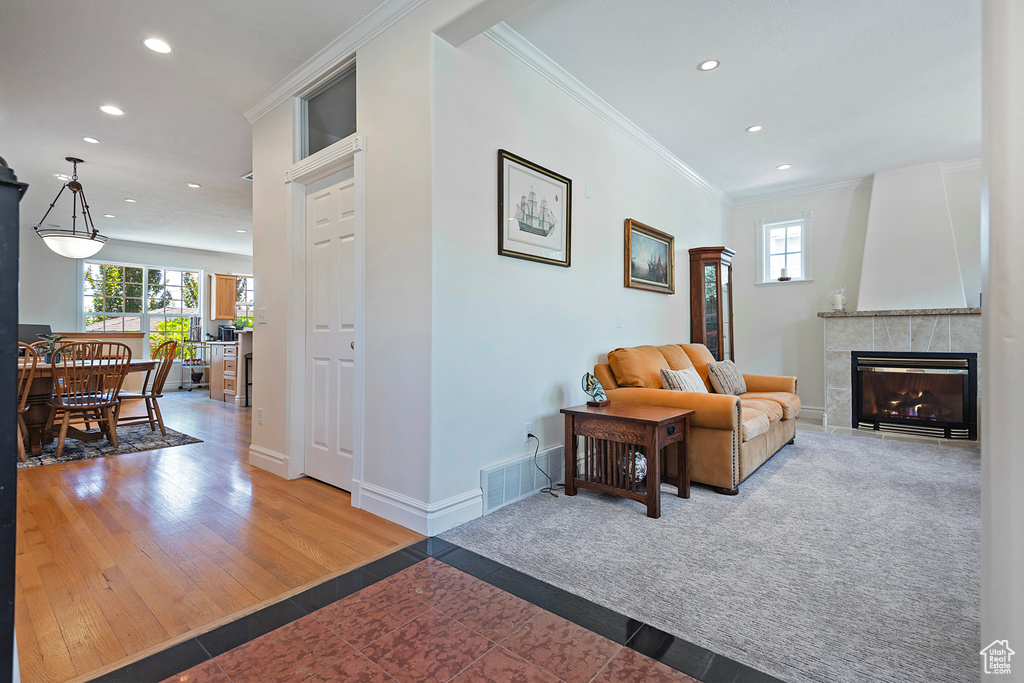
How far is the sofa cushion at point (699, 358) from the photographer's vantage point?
14.6 feet

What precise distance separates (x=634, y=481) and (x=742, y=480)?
886mm

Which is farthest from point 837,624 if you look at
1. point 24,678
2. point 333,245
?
point 333,245

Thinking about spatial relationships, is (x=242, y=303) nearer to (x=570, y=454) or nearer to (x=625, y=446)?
(x=570, y=454)

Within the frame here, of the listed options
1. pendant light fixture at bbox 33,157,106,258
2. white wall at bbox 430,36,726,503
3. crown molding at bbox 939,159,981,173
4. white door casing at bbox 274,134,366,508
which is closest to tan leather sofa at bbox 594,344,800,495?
white wall at bbox 430,36,726,503

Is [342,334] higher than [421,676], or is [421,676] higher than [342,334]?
[342,334]

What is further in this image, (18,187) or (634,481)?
(634,481)

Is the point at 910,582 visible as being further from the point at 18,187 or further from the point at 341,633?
the point at 18,187

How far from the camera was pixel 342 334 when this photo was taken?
9.86ft

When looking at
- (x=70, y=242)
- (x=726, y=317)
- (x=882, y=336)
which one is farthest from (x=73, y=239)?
(x=882, y=336)

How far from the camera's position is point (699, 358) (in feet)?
14.9

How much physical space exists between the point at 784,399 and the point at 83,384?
5.92 metres

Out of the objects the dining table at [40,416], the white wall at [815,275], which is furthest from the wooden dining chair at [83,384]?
the white wall at [815,275]

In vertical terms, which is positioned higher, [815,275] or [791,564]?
[815,275]

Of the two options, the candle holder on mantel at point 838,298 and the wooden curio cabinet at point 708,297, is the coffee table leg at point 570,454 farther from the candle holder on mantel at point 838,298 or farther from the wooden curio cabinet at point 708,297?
the candle holder on mantel at point 838,298
